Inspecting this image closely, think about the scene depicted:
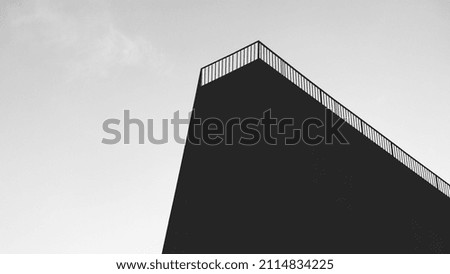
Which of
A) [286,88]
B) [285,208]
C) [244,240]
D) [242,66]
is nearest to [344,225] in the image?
[285,208]

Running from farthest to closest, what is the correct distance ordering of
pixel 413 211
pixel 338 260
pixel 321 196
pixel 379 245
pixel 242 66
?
pixel 413 211
pixel 379 245
pixel 321 196
pixel 242 66
pixel 338 260

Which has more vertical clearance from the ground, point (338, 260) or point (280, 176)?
point (280, 176)

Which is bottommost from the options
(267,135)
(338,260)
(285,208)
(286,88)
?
(338,260)

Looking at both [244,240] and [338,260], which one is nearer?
[338,260]

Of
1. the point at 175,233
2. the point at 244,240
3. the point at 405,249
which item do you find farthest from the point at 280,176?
the point at 405,249

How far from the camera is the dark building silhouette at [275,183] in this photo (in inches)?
468

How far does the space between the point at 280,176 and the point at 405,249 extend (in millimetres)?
5993

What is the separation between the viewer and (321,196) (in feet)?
42.4

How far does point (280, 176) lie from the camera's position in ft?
40.5

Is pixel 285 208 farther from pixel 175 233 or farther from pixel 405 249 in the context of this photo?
pixel 405 249

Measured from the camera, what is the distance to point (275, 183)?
1234 cm

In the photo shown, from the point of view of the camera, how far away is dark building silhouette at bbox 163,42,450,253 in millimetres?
11898

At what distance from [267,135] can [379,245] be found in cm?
570

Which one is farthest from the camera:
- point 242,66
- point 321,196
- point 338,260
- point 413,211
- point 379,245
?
point 413,211
